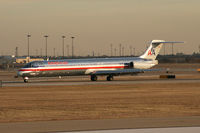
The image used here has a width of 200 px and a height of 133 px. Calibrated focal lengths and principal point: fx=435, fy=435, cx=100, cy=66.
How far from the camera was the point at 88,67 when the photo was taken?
193 feet

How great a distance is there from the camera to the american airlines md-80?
2233 inches

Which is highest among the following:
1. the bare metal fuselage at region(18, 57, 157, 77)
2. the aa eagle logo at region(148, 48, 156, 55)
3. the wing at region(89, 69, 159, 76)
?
the aa eagle logo at region(148, 48, 156, 55)

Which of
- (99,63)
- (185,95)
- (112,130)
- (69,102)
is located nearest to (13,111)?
(69,102)

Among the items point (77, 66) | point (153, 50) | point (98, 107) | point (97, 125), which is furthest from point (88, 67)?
point (97, 125)

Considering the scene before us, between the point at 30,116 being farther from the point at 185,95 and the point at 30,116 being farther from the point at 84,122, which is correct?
the point at 185,95

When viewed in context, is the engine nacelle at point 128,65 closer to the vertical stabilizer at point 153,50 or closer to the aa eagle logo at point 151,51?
the vertical stabilizer at point 153,50

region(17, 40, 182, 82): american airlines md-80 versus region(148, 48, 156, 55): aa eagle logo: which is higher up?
region(148, 48, 156, 55): aa eagle logo

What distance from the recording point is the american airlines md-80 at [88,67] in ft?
186

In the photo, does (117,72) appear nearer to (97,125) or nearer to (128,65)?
(128,65)

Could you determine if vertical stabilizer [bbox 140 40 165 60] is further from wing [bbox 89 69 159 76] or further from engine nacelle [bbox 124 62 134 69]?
wing [bbox 89 69 159 76]

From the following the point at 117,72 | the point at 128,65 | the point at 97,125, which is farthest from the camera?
the point at 128,65

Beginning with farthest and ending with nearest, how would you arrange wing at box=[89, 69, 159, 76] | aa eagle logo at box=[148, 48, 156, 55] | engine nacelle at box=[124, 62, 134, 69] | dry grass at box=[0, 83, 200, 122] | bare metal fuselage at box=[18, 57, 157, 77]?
aa eagle logo at box=[148, 48, 156, 55], engine nacelle at box=[124, 62, 134, 69], wing at box=[89, 69, 159, 76], bare metal fuselage at box=[18, 57, 157, 77], dry grass at box=[0, 83, 200, 122]

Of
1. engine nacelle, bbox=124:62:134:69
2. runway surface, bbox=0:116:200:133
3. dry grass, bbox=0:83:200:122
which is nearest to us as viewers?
runway surface, bbox=0:116:200:133

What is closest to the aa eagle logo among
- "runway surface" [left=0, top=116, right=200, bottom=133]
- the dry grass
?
the dry grass
